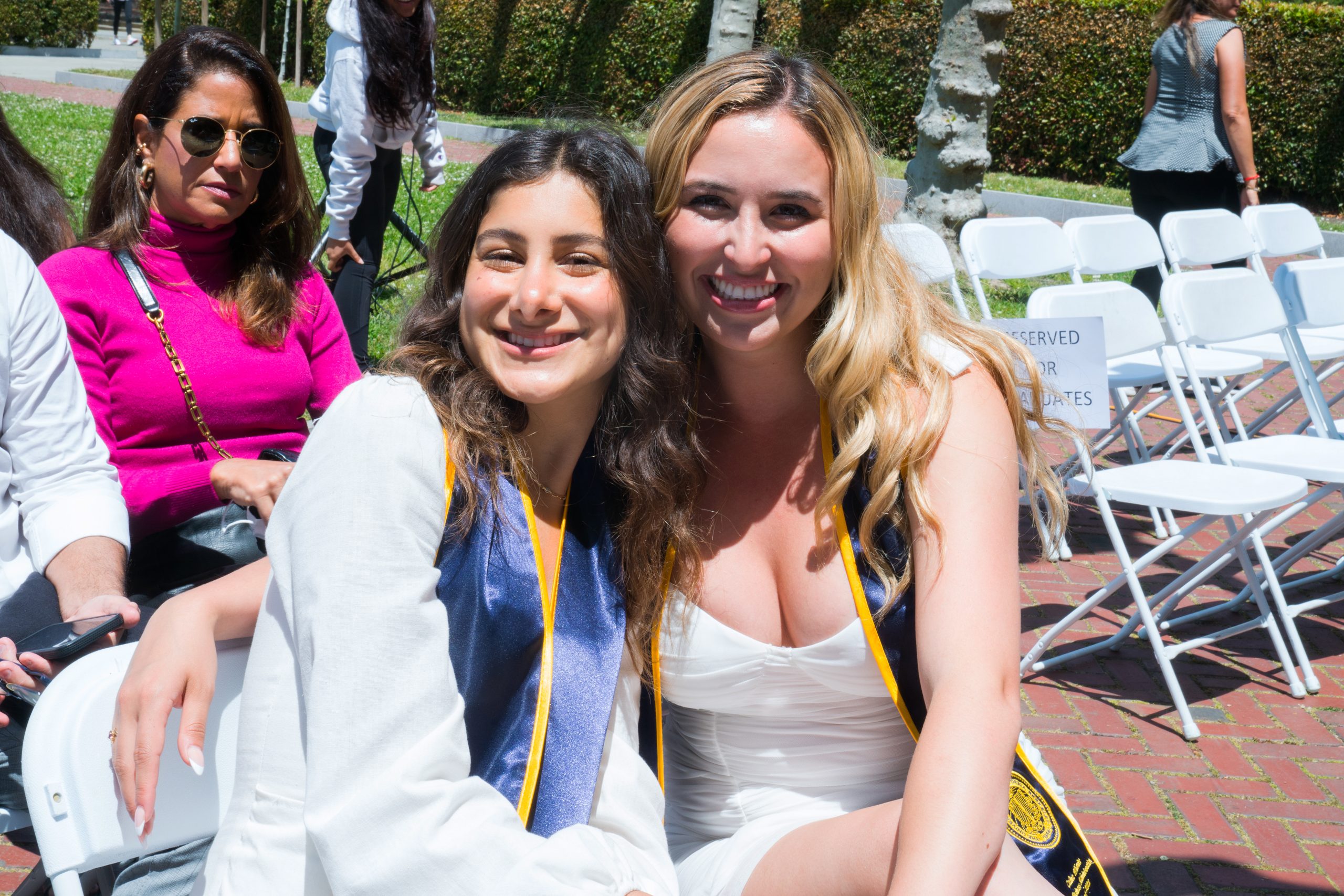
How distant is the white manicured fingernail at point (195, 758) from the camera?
171cm

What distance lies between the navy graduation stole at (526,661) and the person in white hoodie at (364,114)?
152 inches

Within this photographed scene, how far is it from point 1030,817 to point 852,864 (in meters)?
0.34

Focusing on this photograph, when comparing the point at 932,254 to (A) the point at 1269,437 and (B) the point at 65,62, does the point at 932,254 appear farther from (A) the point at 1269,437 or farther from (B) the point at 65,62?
(B) the point at 65,62

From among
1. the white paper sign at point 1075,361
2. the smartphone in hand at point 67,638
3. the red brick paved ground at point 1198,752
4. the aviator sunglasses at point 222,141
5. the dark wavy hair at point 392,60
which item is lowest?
the red brick paved ground at point 1198,752

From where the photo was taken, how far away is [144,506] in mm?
2781

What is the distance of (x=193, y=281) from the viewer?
2.99 m

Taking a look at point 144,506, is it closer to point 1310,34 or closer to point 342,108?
point 342,108

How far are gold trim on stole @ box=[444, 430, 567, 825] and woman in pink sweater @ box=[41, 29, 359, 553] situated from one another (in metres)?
1.21

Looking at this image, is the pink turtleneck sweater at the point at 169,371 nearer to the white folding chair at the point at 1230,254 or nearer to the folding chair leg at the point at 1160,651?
the folding chair leg at the point at 1160,651

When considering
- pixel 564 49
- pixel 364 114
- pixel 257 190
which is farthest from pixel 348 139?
pixel 564 49

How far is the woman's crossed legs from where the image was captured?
71.1 inches

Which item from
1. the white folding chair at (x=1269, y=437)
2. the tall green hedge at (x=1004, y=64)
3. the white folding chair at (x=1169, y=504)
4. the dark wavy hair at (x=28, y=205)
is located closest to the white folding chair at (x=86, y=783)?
the dark wavy hair at (x=28, y=205)

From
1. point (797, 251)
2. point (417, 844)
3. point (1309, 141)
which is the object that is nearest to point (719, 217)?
point (797, 251)

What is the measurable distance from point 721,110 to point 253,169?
149 centimetres
